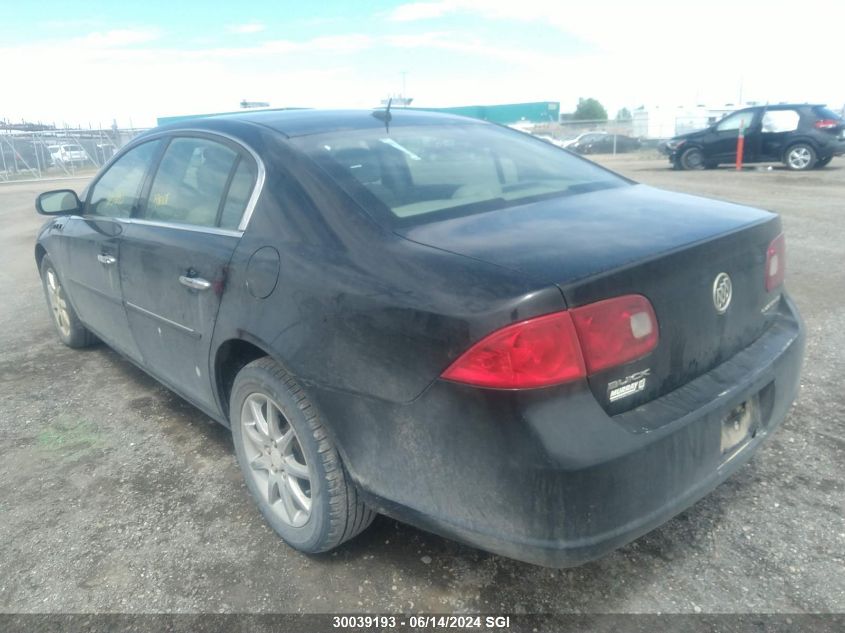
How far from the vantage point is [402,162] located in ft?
8.84

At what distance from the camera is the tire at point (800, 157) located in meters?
15.9

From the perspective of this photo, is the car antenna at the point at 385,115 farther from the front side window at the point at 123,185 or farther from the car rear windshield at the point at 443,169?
the front side window at the point at 123,185

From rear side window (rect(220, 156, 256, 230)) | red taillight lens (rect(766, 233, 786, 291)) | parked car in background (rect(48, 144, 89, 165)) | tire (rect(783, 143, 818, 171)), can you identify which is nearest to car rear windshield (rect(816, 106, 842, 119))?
tire (rect(783, 143, 818, 171))

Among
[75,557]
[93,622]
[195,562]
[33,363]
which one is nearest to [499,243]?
[195,562]

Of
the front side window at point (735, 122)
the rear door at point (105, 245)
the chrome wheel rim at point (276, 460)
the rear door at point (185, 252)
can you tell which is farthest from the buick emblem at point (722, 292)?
the front side window at point (735, 122)

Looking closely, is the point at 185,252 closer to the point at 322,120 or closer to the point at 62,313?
the point at 322,120

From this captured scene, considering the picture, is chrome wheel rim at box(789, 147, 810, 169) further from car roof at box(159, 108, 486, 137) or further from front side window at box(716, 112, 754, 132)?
car roof at box(159, 108, 486, 137)

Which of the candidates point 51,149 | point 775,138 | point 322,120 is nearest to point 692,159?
point 775,138

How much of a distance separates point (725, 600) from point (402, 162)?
6.23 ft

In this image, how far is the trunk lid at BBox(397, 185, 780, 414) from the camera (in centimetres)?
191

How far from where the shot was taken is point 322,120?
295 centimetres

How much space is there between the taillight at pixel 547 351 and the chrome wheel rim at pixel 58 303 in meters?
3.92

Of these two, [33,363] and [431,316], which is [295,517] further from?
[33,363]

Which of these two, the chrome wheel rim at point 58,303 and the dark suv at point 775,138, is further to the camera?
the dark suv at point 775,138
